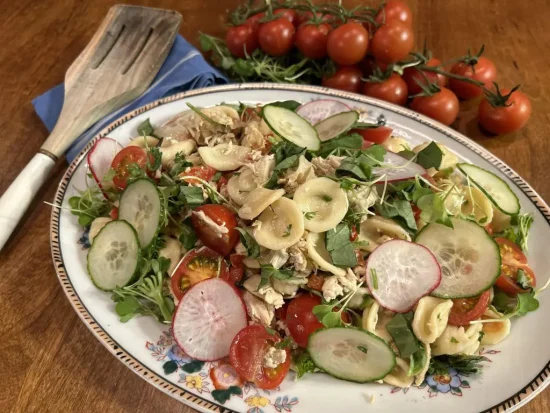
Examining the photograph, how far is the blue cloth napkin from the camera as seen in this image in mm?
3012

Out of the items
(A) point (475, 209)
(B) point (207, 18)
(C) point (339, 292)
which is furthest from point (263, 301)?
(B) point (207, 18)

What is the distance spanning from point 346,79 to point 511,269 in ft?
5.34

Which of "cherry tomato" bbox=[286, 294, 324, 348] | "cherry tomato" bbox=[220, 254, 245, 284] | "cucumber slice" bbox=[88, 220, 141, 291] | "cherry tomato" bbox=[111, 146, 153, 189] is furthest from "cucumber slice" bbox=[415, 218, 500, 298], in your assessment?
"cherry tomato" bbox=[111, 146, 153, 189]

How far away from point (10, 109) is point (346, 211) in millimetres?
2334

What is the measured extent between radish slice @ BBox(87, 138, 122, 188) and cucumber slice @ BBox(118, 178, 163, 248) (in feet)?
1.00

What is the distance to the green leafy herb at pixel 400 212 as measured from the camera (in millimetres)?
2143

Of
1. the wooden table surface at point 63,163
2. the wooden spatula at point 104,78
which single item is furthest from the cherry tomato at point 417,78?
the wooden spatula at point 104,78

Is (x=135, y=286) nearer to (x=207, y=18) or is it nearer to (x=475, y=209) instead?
(x=475, y=209)

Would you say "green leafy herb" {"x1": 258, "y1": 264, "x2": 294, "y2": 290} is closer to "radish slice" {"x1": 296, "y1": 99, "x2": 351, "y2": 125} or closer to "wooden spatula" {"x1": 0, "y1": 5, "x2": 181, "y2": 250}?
"radish slice" {"x1": 296, "y1": 99, "x2": 351, "y2": 125}

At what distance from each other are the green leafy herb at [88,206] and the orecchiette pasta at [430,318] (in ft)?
4.85

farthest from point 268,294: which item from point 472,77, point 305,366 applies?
point 472,77

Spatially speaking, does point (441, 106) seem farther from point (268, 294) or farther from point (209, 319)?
point (209, 319)

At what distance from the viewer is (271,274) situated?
1978 mm

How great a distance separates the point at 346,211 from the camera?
6.66 ft
